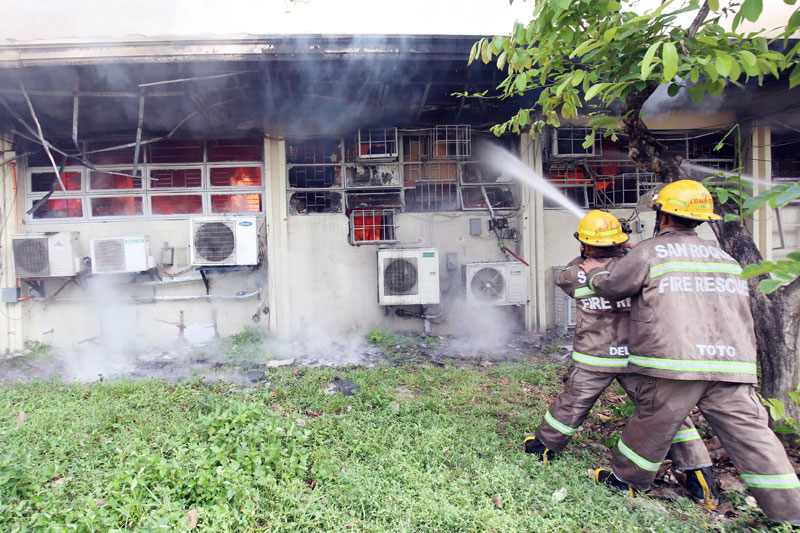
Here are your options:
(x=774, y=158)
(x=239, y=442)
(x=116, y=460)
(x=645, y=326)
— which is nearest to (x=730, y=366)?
(x=645, y=326)

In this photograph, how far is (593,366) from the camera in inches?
122

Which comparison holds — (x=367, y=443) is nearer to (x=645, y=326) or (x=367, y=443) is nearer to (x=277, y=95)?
(x=645, y=326)

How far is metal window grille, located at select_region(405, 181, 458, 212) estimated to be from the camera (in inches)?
292

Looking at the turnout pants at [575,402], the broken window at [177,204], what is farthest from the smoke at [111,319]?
the turnout pants at [575,402]

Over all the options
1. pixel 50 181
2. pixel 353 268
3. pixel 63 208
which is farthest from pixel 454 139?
pixel 50 181

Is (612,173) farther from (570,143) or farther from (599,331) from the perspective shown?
(599,331)

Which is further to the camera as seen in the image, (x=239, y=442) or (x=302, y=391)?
(x=302, y=391)

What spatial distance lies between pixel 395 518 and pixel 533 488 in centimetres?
97

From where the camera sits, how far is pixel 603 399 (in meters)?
4.49

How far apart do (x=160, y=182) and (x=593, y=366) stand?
710 cm

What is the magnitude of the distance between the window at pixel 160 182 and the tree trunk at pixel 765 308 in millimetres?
5828

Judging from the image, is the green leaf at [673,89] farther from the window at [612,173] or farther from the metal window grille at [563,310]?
the window at [612,173]

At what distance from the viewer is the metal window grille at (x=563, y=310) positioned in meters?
7.12

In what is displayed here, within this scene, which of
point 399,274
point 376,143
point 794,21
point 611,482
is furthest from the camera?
point 376,143
